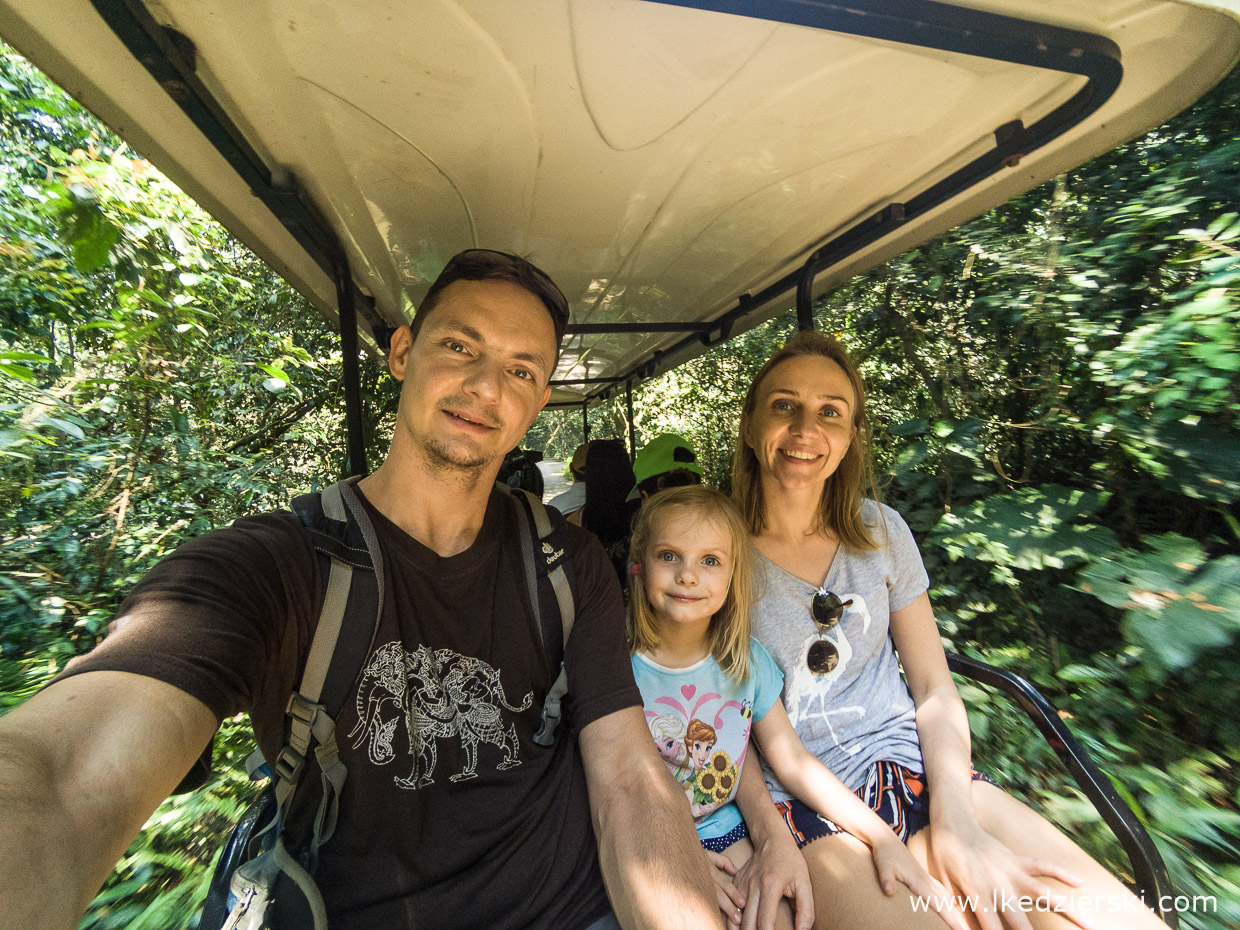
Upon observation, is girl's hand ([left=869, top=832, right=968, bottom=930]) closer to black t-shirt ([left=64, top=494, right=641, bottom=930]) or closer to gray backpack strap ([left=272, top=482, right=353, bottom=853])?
black t-shirt ([left=64, top=494, right=641, bottom=930])

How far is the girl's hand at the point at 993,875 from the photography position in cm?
124

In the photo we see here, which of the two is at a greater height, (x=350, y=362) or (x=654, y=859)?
(x=350, y=362)

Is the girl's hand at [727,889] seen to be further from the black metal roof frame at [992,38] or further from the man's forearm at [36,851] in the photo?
the black metal roof frame at [992,38]

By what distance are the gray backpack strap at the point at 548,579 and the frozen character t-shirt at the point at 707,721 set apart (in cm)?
31

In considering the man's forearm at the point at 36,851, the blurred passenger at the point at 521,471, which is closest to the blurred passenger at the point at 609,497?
the blurred passenger at the point at 521,471

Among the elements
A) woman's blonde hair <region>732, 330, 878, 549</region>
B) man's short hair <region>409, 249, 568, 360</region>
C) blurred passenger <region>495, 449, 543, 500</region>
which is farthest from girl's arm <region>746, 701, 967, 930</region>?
blurred passenger <region>495, 449, 543, 500</region>

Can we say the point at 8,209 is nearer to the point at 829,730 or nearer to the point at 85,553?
the point at 85,553

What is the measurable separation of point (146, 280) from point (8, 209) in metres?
0.75

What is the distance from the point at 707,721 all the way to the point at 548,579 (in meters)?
0.63

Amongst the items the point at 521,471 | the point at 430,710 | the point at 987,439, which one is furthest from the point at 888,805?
the point at 521,471

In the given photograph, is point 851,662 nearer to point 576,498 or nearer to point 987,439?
point 576,498

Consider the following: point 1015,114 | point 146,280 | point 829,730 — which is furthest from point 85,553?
point 1015,114

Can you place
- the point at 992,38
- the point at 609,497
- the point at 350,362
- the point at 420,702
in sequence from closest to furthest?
the point at 992,38 < the point at 420,702 < the point at 350,362 < the point at 609,497

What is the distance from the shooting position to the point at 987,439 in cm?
371
